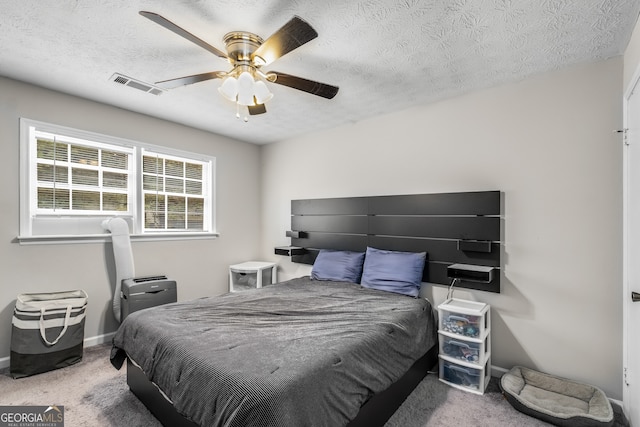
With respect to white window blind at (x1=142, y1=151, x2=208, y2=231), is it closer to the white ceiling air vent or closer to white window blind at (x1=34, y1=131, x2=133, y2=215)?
white window blind at (x1=34, y1=131, x2=133, y2=215)

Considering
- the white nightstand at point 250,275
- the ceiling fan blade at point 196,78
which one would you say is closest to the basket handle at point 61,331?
the white nightstand at point 250,275

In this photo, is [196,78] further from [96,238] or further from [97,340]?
[97,340]

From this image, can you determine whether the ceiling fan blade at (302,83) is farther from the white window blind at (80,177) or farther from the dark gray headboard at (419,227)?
the white window blind at (80,177)

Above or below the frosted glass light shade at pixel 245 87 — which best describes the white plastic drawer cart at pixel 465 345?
below

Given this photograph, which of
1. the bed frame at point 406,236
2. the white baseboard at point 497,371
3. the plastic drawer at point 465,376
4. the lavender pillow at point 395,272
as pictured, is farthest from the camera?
the lavender pillow at point 395,272

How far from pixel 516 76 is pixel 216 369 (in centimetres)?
304

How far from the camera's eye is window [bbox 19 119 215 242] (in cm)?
282

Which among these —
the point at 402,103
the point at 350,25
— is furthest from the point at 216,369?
the point at 402,103

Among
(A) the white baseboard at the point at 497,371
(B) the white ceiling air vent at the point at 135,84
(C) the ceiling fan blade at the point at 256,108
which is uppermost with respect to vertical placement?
(B) the white ceiling air vent at the point at 135,84

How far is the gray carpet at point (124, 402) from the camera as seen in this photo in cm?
199

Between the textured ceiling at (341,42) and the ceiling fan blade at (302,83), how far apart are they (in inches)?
10.8

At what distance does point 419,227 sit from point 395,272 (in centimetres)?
54

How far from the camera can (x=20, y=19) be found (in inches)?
72.1

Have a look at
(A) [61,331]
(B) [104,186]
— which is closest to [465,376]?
(A) [61,331]
